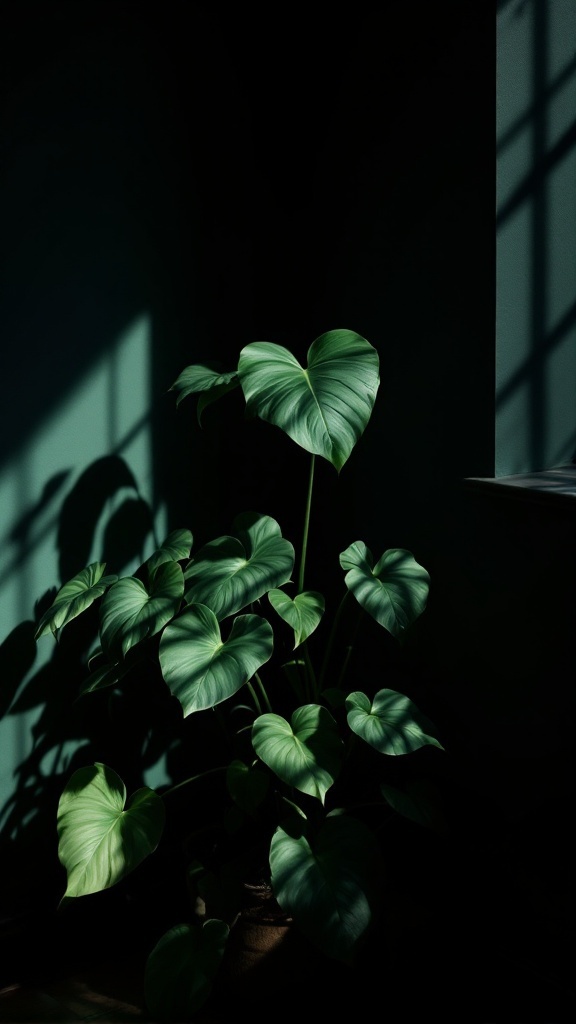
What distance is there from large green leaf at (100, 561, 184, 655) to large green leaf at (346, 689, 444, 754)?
39 centimetres

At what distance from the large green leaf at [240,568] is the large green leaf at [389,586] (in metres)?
0.13

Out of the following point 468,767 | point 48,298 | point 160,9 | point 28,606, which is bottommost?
point 468,767

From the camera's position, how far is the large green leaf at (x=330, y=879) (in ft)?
5.36

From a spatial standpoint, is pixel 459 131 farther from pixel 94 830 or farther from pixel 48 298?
pixel 94 830

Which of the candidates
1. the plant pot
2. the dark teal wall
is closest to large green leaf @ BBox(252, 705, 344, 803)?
the plant pot

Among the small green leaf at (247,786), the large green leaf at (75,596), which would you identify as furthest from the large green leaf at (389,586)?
the large green leaf at (75,596)

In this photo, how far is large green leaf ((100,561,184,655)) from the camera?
5.82ft

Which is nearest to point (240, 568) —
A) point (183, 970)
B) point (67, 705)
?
point (67, 705)

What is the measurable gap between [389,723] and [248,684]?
29cm

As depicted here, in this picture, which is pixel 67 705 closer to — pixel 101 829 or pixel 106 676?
pixel 106 676

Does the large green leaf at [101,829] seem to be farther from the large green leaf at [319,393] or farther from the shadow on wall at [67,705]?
the large green leaf at [319,393]

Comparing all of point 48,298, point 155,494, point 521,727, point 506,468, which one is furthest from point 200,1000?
point 48,298

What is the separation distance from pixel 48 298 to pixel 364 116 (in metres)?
0.82

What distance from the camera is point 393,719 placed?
71.1 inches
